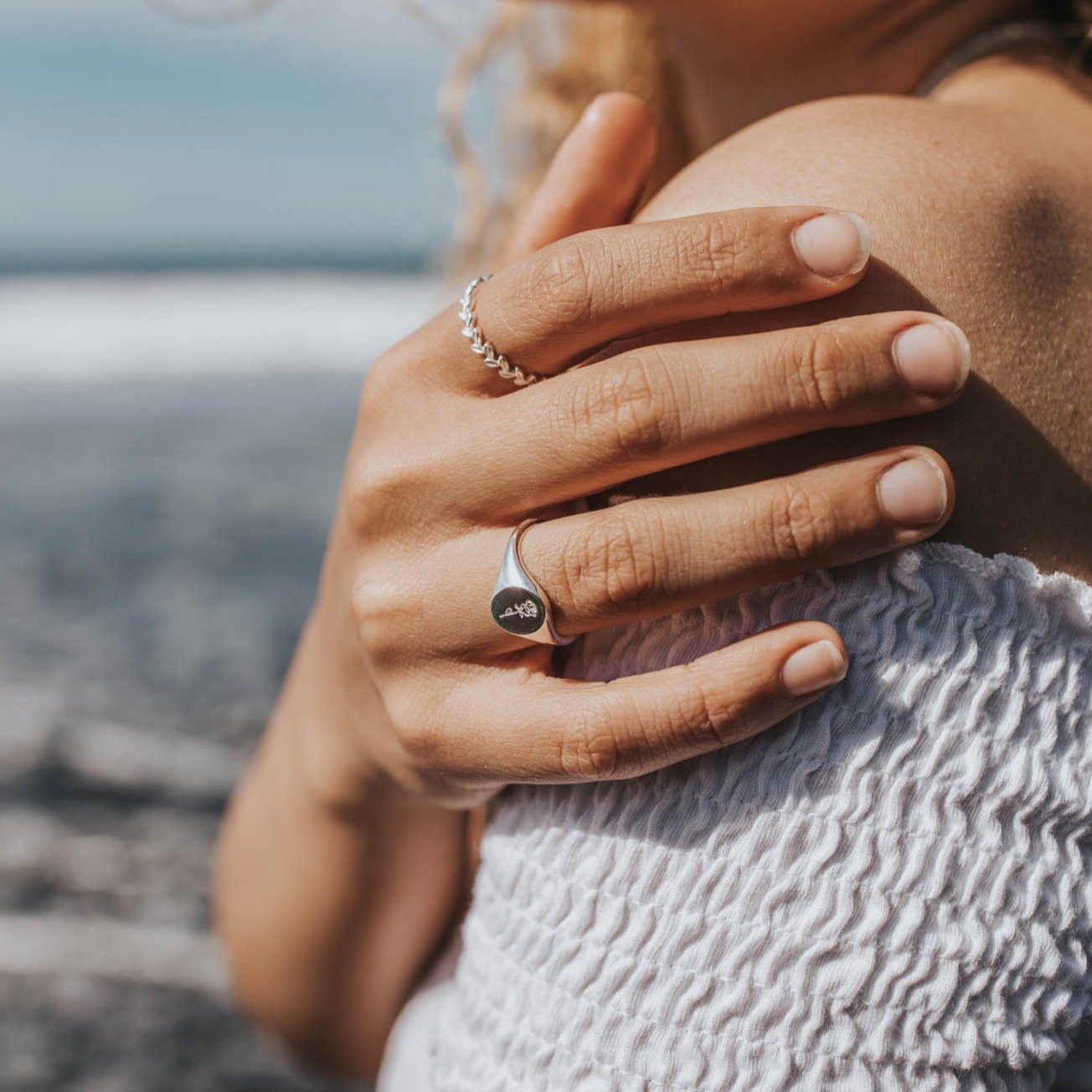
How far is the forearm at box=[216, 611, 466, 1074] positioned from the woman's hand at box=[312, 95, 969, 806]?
0.96 feet

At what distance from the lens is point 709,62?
3.90 ft

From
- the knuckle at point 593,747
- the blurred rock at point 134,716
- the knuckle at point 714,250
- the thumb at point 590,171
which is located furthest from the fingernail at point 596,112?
the blurred rock at point 134,716

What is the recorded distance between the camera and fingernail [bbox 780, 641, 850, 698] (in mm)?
676

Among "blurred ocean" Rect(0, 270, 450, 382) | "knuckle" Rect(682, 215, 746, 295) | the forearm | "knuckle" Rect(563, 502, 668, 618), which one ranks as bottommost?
"blurred ocean" Rect(0, 270, 450, 382)

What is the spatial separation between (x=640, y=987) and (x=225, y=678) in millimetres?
3928

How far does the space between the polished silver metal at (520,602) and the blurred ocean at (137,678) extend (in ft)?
4.26

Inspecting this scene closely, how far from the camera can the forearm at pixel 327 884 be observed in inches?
45.9

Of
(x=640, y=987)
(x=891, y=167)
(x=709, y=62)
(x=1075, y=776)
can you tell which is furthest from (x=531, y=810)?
(x=709, y=62)

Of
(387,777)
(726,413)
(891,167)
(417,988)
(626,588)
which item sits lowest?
(417,988)

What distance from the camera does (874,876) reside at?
70 centimetres

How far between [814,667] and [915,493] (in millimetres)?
127

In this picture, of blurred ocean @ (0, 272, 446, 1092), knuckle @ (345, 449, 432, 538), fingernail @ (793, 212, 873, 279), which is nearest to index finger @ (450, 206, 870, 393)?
fingernail @ (793, 212, 873, 279)

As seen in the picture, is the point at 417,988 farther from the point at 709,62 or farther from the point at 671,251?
the point at 709,62

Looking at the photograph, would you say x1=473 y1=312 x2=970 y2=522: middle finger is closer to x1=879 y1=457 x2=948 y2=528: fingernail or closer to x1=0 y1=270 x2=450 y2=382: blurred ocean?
x1=879 y1=457 x2=948 y2=528: fingernail
